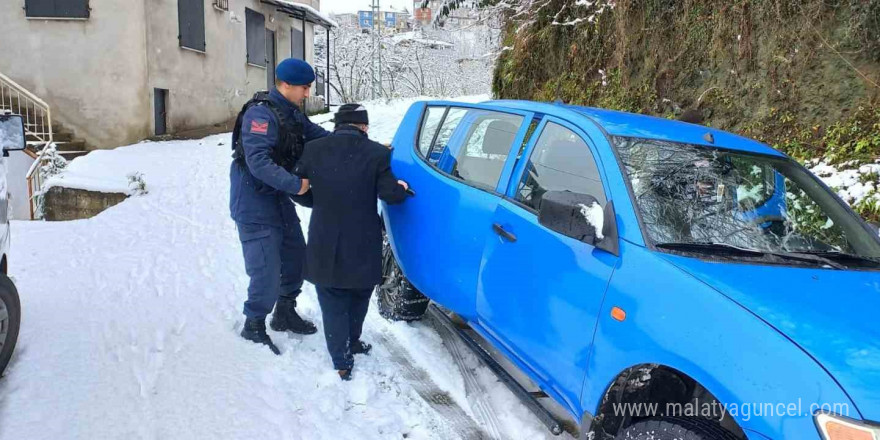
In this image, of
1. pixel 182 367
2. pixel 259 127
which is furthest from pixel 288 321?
pixel 259 127

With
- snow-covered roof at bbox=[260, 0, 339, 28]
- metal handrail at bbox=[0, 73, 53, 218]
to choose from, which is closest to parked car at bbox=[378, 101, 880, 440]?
metal handrail at bbox=[0, 73, 53, 218]

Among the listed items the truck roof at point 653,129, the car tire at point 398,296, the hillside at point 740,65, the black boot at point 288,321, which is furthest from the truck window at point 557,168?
the hillside at point 740,65

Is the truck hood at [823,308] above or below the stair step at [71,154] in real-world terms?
below

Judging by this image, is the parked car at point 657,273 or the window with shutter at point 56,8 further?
the window with shutter at point 56,8

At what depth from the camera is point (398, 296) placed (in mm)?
4145

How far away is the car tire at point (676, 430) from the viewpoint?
180 cm

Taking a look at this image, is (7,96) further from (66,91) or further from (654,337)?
(654,337)

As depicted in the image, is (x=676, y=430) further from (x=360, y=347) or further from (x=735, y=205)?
(x=360, y=347)

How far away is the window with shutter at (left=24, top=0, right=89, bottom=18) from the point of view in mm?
11188

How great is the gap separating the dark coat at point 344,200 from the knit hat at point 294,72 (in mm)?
546

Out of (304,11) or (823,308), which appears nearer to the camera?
(823,308)

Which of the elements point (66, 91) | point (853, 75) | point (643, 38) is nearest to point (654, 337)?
point (853, 75)

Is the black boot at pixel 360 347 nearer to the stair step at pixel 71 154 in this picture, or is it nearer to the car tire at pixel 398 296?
the car tire at pixel 398 296

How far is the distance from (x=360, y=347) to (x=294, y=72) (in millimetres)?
Answer: 1790
